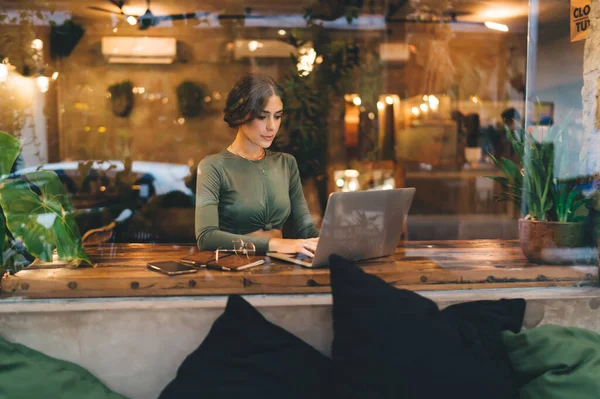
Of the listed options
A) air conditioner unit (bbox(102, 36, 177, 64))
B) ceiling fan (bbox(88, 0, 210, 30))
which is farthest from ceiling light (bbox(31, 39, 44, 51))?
air conditioner unit (bbox(102, 36, 177, 64))

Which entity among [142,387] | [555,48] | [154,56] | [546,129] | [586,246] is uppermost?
[154,56]

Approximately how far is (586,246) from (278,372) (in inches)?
51.7

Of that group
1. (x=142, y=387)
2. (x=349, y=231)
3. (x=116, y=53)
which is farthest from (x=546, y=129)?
(x=116, y=53)

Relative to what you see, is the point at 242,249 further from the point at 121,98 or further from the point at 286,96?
the point at 121,98

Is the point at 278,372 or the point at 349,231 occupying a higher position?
the point at 349,231

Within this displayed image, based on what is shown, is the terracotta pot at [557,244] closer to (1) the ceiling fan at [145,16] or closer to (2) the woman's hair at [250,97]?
(2) the woman's hair at [250,97]

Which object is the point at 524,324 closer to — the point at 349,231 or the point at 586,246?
the point at 586,246

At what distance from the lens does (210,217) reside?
250 centimetres

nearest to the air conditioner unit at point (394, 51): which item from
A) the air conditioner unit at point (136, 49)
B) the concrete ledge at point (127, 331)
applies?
the air conditioner unit at point (136, 49)

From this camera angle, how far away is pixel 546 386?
158 centimetres

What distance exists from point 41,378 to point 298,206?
4.31 feet

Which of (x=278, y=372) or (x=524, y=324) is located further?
(x=524, y=324)

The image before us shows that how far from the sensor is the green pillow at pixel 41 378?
1.62 metres

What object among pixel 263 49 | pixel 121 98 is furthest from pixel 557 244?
pixel 121 98
